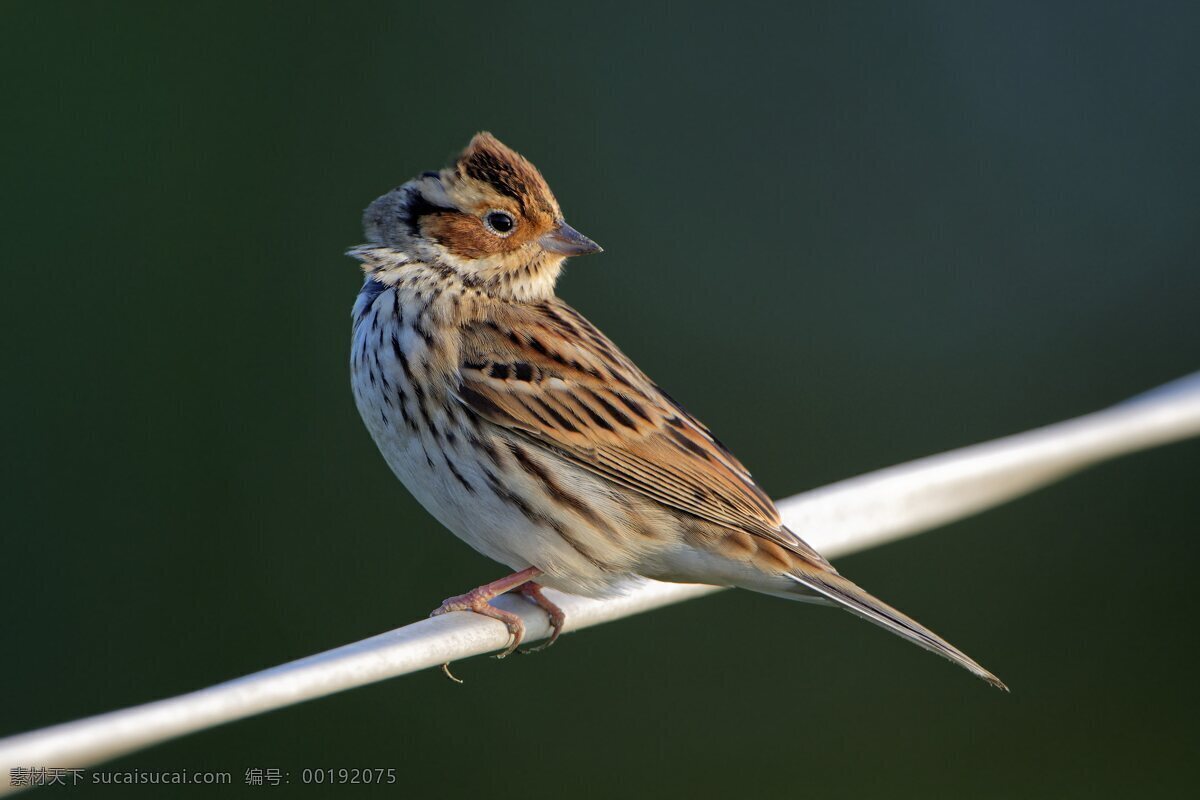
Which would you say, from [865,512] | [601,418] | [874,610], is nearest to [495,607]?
[601,418]

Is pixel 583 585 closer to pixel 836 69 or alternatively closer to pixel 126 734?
pixel 126 734

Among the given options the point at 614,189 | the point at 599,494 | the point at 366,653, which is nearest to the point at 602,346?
the point at 599,494

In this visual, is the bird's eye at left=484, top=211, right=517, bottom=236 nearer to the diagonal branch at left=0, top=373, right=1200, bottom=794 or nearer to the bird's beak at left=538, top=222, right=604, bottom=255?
the bird's beak at left=538, top=222, right=604, bottom=255

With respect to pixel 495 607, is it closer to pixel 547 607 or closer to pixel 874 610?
pixel 547 607

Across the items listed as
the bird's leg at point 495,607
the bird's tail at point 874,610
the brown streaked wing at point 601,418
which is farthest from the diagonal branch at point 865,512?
the brown streaked wing at point 601,418

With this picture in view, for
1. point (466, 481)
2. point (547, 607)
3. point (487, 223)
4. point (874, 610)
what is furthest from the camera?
point (487, 223)

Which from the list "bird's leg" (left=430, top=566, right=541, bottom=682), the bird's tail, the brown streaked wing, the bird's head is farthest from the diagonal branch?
the bird's head

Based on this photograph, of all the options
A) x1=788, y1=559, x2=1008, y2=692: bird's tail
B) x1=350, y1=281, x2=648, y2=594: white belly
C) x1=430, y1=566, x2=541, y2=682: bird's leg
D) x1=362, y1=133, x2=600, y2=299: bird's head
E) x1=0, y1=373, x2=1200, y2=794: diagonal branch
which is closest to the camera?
x1=0, y1=373, x2=1200, y2=794: diagonal branch

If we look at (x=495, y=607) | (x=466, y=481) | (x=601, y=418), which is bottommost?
(x=495, y=607)
